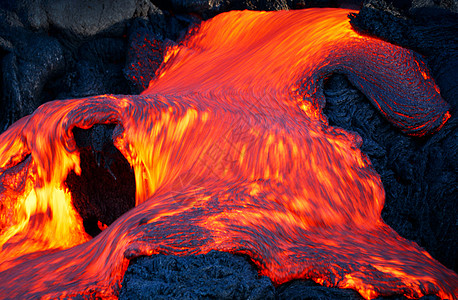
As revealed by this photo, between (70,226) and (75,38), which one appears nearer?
(70,226)

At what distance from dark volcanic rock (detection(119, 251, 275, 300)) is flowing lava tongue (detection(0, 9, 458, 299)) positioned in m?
0.05

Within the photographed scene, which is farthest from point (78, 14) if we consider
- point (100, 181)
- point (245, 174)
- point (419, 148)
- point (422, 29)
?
point (419, 148)

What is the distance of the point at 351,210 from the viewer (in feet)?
5.97

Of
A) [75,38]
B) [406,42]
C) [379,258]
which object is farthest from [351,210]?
[75,38]

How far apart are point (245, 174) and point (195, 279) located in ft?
2.27

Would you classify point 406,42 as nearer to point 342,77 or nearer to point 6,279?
point 342,77

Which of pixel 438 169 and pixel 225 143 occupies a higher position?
pixel 225 143

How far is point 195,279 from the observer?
3.70 feet

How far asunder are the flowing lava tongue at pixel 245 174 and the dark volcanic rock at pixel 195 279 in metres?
0.05

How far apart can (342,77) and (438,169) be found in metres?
0.73

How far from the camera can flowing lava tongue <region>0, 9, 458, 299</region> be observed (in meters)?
1.34

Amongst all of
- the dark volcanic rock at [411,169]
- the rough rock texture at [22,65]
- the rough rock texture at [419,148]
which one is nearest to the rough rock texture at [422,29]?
the rough rock texture at [419,148]

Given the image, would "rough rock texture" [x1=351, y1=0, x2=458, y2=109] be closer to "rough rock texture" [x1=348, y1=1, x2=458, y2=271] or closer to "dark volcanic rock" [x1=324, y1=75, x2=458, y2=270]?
"rough rock texture" [x1=348, y1=1, x2=458, y2=271]

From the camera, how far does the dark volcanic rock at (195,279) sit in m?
1.08
